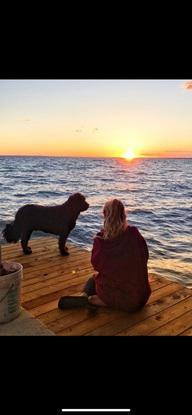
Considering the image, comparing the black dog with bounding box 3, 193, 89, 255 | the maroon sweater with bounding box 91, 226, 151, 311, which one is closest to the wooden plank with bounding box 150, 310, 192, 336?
the maroon sweater with bounding box 91, 226, 151, 311

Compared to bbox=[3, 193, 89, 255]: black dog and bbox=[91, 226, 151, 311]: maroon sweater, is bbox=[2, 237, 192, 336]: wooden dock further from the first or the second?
bbox=[3, 193, 89, 255]: black dog

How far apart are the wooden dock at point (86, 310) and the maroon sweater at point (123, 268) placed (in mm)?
154

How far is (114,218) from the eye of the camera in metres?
3.16

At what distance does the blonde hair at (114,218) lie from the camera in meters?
3.16

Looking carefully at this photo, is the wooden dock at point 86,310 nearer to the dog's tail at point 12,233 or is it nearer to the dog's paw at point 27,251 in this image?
the dog's paw at point 27,251

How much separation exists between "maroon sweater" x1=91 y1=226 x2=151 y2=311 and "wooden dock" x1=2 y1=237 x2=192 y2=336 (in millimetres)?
154

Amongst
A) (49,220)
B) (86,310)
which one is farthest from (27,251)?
(86,310)

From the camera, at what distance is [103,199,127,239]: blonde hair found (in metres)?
3.16

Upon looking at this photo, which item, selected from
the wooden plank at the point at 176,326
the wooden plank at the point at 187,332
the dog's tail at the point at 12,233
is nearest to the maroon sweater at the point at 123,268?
the wooden plank at the point at 176,326

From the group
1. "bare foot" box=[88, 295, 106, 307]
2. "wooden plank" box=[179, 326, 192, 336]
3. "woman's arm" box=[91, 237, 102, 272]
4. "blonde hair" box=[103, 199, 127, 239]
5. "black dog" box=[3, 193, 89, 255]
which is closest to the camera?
"wooden plank" box=[179, 326, 192, 336]

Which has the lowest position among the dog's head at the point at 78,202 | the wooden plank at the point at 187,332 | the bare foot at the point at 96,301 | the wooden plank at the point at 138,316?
the wooden plank at the point at 187,332
